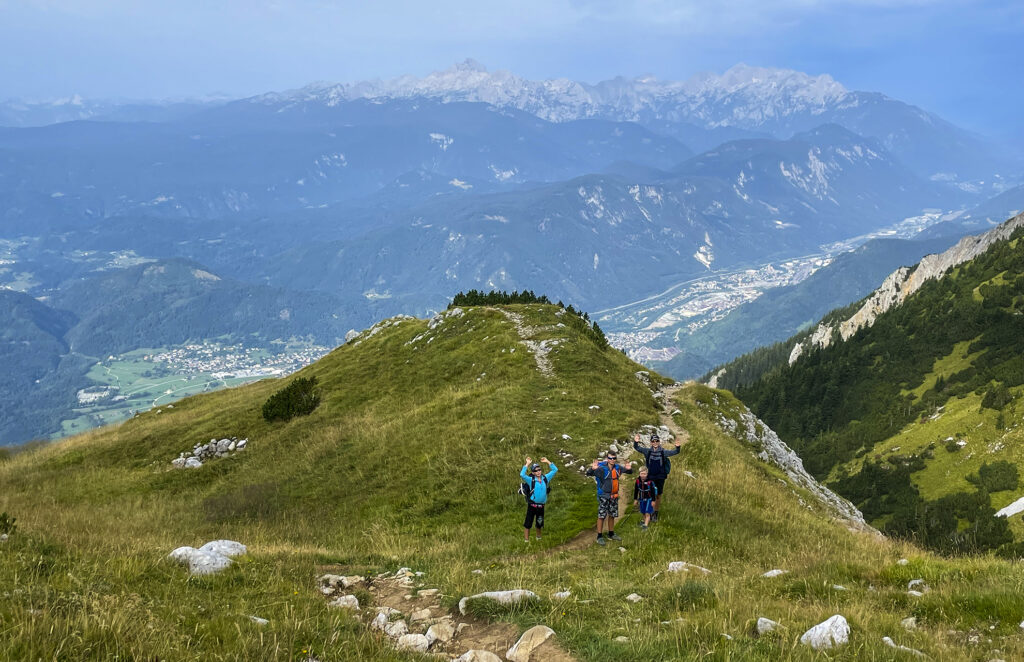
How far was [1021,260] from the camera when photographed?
118m

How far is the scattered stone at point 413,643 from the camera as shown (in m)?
7.82

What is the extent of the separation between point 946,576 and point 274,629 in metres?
12.5

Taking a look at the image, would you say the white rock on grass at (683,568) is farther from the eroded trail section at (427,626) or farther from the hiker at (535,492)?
the eroded trail section at (427,626)

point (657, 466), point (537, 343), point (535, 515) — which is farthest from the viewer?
point (537, 343)

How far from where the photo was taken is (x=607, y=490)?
1622cm

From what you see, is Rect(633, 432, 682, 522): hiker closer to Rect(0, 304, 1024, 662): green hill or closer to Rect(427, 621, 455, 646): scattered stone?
Rect(0, 304, 1024, 662): green hill

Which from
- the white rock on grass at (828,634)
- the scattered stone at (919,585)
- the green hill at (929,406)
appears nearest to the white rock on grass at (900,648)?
the white rock on grass at (828,634)

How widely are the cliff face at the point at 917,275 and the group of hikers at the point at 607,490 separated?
168 m

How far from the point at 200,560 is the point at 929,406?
119104mm

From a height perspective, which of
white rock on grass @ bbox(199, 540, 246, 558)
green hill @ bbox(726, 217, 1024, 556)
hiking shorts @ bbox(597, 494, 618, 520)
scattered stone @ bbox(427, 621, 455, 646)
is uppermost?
white rock on grass @ bbox(199, 540, 246, 558)

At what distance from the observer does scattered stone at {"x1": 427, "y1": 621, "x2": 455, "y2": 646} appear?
8.48 meters

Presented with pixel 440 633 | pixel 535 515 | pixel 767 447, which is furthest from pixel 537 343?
pixel 440 633

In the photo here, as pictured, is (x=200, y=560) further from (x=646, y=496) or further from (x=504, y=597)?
(x=646, y=496)

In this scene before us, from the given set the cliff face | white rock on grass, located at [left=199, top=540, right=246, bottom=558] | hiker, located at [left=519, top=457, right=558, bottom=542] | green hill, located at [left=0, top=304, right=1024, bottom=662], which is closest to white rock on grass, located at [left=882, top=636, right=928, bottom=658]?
green hill, located at [left=0, top=304, right=1024, bottom=662]
